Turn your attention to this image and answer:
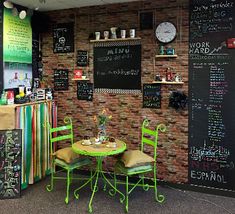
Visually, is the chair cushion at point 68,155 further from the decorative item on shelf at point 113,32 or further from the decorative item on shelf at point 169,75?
the decorative item on shelf at point 113,32

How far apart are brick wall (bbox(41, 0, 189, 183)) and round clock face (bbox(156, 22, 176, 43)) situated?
0.21 feet

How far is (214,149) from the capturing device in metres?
4.05

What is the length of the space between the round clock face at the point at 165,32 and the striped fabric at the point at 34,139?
197 centimetres

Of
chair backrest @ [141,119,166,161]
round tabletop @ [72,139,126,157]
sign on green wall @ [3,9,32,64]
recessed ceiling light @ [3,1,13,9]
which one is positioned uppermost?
recessed ceiling light @ [3,1,13,9]

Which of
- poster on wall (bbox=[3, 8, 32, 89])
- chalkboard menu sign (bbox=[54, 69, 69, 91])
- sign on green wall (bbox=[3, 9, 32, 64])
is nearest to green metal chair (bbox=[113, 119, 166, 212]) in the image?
chalkboard menu sign (bbox=[54, 69, 69, 91])

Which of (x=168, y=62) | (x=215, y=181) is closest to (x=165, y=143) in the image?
(x=215, y=181)

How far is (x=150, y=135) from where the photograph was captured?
440 centimetres

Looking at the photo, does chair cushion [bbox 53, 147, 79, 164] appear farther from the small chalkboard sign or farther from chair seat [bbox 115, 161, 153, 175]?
the small chalkboard sign

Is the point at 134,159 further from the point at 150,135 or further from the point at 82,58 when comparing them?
the point at 82,58

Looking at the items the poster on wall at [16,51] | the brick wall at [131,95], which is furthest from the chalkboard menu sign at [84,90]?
the poster on wall at [16,51]

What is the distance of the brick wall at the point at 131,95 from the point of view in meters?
4.17

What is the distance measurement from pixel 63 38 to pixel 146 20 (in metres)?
1.39

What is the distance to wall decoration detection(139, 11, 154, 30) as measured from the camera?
14.0ft

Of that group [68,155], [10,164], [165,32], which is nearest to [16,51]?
[10,164]
